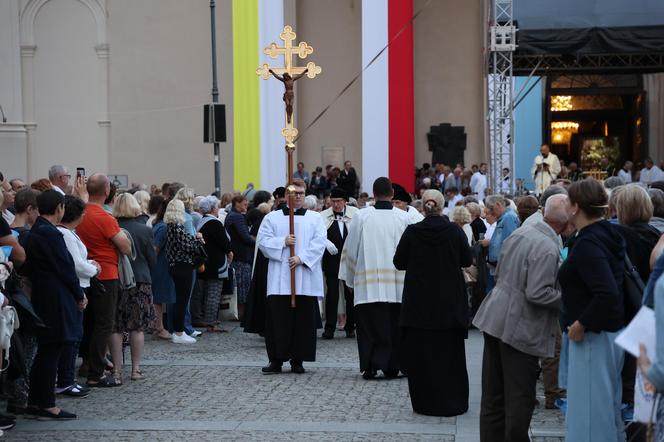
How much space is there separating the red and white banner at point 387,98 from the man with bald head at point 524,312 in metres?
20.4

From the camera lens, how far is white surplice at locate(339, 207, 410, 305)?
10.9m

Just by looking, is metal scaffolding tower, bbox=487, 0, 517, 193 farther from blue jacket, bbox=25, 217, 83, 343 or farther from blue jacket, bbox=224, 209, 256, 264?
blue jacket, bbox=25, 217, 83, 343

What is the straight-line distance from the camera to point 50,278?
8836 mm

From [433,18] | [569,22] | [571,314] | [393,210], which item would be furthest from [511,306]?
[433,18]

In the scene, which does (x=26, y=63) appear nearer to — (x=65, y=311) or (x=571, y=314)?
(x=65, y=311)

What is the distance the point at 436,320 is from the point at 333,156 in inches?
915

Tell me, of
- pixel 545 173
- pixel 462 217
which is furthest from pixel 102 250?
pixel 545 173

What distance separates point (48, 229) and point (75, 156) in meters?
24.0

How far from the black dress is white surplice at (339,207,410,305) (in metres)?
1.59

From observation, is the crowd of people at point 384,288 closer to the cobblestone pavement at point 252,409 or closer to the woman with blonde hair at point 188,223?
the woman with blonde hair at point 188,223

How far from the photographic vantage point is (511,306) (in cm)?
712

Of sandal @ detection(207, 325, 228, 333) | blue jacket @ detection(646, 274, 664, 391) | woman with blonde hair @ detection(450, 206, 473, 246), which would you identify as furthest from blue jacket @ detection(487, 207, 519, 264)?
blue jacket @ detection(646, 274, 664, 391)

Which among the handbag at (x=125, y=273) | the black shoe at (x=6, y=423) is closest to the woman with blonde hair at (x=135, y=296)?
the handbag at (x=125, y=273)

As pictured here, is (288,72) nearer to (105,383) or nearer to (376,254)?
(376,254)
